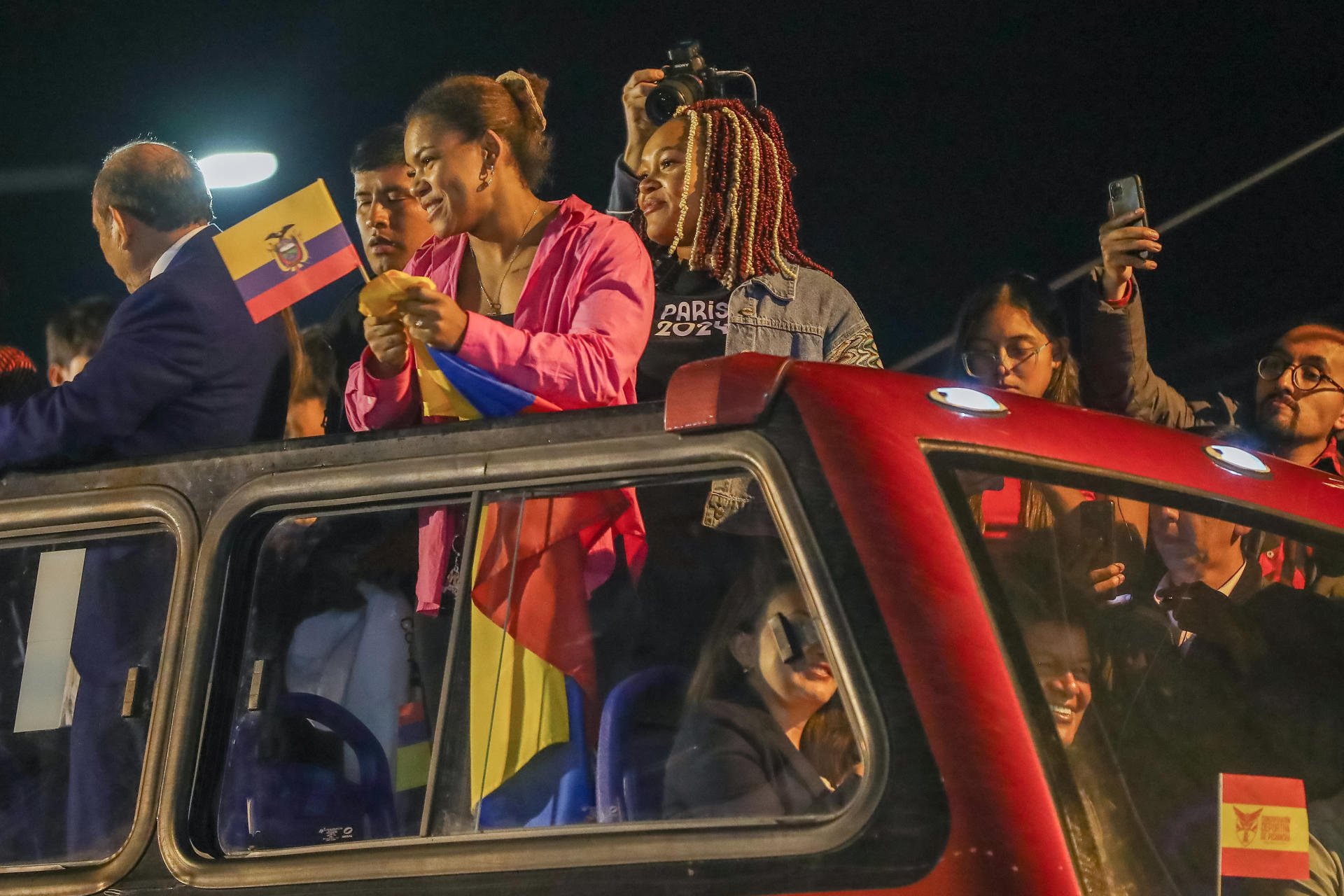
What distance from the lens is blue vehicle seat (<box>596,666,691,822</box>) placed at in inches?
76.2

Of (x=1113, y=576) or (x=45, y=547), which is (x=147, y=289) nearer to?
(x=45, y=547)

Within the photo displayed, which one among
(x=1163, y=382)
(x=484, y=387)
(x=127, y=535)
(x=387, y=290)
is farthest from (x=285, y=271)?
(x=1163, y=382)

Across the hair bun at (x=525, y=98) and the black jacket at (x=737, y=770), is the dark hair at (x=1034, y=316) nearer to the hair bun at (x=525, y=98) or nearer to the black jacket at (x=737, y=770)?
the hair bun at (x=525, y=98)

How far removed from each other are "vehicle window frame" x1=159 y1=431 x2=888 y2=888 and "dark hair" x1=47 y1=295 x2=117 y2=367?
2421mm

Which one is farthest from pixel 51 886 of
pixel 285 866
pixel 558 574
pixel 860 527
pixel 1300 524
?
pixel 1300 524

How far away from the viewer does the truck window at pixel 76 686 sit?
229 cm

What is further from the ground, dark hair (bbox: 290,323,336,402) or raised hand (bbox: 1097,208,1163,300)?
raised hand (bbox: 1097,208,1163,300)

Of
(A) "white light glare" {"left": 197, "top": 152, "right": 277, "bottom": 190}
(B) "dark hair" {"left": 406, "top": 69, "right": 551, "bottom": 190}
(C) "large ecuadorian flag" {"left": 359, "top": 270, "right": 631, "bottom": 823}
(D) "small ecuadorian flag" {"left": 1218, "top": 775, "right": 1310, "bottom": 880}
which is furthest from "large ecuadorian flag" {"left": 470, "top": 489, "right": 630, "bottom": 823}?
(A) "white light glare" {"left": 197, "top": 152, "right": 277, "bottom": 190}

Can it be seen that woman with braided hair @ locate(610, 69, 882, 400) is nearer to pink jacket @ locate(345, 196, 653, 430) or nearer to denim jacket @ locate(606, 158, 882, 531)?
denim jacket @ locate(606, 158, 882, 531)

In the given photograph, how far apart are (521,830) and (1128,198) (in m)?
2.42

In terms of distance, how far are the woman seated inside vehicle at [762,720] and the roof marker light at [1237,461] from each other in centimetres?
78

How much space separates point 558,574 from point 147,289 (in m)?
1.33

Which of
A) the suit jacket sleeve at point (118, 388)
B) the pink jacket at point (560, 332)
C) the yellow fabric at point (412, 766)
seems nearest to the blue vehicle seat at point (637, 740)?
the yellow fabric at point (412, 766)

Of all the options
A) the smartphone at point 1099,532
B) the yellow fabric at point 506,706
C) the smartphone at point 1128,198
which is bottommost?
the yellow fabric at point 506,706
